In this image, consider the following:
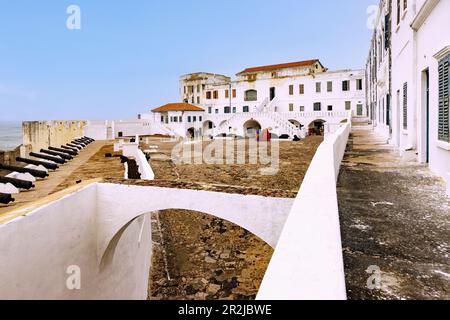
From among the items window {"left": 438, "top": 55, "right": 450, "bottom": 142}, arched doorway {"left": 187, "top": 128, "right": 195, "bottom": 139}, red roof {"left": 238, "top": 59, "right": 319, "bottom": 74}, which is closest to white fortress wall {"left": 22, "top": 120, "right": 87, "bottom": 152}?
arched doorway {"left": 187, "top": 128, "right": 195, "bottom": 139}

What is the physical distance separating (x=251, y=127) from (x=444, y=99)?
131ft

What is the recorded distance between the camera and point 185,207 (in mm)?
7348

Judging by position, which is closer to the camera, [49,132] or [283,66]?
[49,132]

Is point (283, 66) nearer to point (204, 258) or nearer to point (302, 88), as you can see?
point (302, 88)

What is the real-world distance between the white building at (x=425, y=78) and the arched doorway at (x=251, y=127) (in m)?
30.7

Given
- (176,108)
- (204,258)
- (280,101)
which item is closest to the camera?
(204,258)

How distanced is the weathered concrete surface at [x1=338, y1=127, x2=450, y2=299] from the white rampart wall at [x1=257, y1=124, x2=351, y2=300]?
0.61 metres

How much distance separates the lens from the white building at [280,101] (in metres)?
41.0

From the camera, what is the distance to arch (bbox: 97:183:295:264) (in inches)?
258

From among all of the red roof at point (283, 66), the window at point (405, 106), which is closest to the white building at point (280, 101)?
the red roof at point (283, 66)

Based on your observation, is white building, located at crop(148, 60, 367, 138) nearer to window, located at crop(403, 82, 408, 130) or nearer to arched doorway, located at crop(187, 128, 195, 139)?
arched doorway, located at crop(187, 128, 195, 139)

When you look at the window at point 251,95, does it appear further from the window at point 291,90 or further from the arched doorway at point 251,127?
the arched doorway at point 251,127

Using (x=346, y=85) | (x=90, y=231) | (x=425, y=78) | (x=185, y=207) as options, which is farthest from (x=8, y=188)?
(x=346, y=85)

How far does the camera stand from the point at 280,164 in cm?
1870
